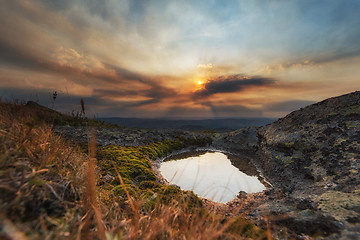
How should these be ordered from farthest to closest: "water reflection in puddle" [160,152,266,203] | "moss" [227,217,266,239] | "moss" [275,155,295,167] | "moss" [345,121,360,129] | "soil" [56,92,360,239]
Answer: "moss" [275,155,295,167] < "moss" [345,121,360,129] < "water reflection in puddle" [160,152,266,203] < "soil" [56,92,360,239] < "moss" [227,217,266,239]

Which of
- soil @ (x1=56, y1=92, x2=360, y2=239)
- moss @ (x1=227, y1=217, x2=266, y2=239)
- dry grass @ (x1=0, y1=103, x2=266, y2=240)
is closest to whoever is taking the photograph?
dry grass @ (x1=0, y1=103, x2=266, y2=240)

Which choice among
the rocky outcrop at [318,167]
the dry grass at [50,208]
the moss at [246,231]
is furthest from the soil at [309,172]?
the dry grass at [50,208]

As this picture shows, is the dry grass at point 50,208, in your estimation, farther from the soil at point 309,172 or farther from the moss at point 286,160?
the moss at point 286,160

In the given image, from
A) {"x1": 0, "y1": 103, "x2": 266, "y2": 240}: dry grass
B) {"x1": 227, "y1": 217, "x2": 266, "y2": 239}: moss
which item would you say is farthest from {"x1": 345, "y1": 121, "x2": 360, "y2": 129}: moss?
{"x1": 0, "y1": 103, "x2": 266, "y2": 240}: dry grass

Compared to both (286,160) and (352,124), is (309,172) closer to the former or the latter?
(286,160)

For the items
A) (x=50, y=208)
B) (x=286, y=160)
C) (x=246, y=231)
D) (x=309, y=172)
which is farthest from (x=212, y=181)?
(x=50, y=208)

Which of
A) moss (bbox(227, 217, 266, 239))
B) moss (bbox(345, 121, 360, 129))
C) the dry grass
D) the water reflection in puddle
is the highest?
moss (bbox(345, 121, 360, 129))

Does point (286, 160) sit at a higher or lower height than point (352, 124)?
lower

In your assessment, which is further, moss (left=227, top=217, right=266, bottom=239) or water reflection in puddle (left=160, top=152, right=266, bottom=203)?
water reflection in puddle (left=160, top=152, right=266, bottom=203)

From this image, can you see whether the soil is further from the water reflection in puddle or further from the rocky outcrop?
the water reflection in puddle

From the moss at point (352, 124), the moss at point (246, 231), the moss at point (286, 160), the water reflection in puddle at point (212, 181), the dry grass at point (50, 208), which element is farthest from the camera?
the moss at point (286, 160)

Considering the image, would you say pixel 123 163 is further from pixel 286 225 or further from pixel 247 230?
pixel 286 225

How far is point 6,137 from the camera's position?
A: 260 centimetres

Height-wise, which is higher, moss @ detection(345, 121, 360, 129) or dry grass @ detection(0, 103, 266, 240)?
moss @ detection(345, 121, 360, 129)
